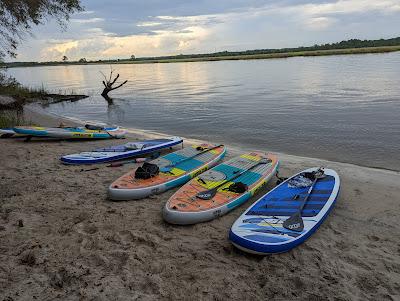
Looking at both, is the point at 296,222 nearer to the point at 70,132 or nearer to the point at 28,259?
the point at 28,259

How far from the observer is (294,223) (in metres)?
5.75

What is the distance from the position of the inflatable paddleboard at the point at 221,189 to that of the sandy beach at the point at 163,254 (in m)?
0.18

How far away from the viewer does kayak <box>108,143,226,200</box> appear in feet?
24.0

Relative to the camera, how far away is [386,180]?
873 cm

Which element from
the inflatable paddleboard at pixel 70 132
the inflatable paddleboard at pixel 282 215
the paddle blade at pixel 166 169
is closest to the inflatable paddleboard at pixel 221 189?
the inflatable paddleboard at pixel 282 215

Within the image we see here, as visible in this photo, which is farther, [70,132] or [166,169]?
[70,132]

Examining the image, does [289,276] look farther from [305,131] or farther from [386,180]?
[305,131]

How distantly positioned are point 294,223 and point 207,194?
1.81m

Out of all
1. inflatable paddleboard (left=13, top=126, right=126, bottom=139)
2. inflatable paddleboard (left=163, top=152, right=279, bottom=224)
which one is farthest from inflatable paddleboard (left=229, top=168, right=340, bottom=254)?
inflatable paddleboard (left=13, top=126, right=126, bottom=139)

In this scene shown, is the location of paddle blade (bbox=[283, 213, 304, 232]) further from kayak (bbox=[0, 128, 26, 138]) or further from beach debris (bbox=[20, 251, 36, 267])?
kayak (bbox=[0, 128, 26, 138])

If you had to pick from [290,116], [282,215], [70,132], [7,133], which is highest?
[7,133]

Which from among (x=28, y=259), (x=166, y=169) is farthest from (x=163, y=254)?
(x=166, y=169)

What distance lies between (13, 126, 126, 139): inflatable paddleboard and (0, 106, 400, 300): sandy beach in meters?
5.12

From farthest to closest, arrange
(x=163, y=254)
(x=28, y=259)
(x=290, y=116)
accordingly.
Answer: (x=290, y=116), (x=163, y=254), (x=28, y=259)
